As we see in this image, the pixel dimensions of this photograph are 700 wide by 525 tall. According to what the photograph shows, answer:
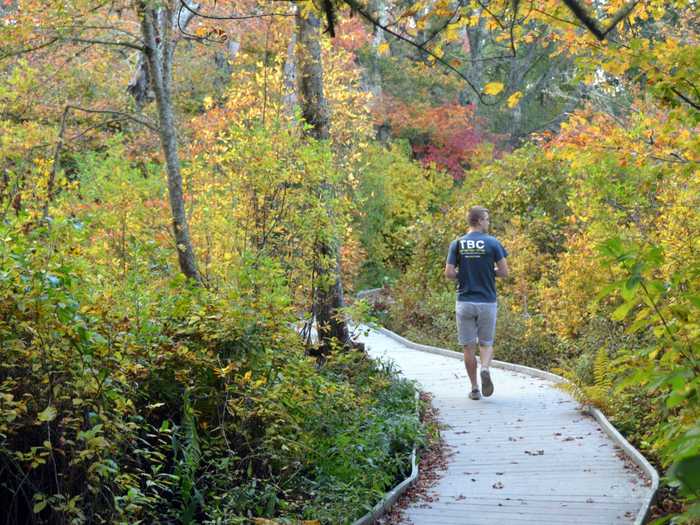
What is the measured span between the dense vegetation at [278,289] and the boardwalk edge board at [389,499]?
9 centimetres

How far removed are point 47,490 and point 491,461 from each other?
4264 mm

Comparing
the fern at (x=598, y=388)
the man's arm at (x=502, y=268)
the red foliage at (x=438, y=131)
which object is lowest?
the fern at (x=598, y=388)

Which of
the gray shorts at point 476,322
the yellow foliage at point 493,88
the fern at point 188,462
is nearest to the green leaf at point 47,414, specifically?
the fern at point 188,462

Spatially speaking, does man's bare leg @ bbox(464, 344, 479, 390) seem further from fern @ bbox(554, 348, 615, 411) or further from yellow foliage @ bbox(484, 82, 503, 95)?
yellow foliage @ bbox(484, 82, 503, 95)

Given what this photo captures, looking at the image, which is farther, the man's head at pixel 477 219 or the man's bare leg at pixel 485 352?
the man's bare leg at pixel 485 352

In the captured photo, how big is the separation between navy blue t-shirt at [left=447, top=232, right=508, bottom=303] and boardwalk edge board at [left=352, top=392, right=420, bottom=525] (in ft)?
8.80

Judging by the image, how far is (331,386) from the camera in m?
7.06

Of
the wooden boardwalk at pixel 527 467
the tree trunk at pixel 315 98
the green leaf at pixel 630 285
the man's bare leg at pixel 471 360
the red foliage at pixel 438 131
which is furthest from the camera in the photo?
the red foliage at pixel 438 131

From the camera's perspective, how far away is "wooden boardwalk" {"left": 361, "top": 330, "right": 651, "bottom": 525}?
242 inches

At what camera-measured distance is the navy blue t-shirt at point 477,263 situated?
378 inches

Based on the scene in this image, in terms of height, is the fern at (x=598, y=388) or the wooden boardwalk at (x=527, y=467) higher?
the fern at (x=598, y=388)

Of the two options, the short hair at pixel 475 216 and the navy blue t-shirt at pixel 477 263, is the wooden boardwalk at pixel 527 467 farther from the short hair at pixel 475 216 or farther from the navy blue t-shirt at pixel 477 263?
the short hair at pixel 475 216

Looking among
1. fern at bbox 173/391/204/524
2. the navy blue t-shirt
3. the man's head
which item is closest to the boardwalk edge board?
fern at bbox 173/391/204/524

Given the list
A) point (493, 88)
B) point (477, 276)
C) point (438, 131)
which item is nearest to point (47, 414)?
point (493, 88)
